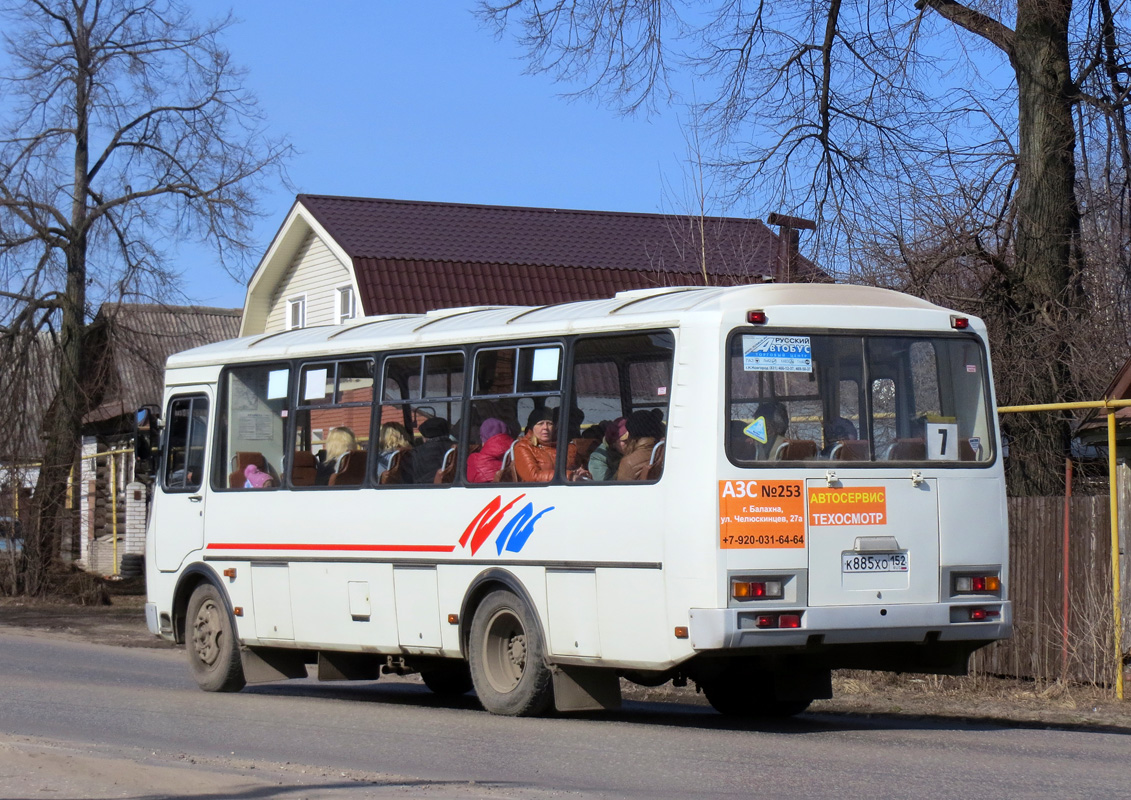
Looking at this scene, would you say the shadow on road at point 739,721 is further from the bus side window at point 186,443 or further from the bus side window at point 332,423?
the bus side window at point 186,443

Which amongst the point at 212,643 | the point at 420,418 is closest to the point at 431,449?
the point at 420,418

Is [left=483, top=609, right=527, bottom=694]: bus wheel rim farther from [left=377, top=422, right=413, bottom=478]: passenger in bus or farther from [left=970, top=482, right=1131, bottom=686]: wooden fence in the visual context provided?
[left=970, top=482, right=1131, bottom=686]: wooden fence

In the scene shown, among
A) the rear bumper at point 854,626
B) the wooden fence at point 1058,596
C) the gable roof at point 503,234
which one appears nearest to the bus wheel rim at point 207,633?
the rear bumper at point 854,626

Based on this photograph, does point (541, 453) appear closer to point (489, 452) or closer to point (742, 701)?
point (489, 452)

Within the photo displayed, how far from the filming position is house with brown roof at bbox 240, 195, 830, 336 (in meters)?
32.0

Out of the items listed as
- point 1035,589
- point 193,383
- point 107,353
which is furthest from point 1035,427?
point 107,353

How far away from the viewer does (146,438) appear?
1545 centimetres

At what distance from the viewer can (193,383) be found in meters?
15.2

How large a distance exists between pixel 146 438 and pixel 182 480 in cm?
61

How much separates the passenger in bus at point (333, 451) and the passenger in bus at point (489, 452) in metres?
1.52

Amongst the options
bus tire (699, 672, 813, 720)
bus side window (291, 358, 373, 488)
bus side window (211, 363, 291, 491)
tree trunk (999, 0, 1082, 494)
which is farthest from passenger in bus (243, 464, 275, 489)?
tree trunk (999, 0, 1082, 494)

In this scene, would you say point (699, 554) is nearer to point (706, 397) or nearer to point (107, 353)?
point (706, 397)

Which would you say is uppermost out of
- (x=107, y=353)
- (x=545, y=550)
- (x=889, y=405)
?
(x=107, y=353)

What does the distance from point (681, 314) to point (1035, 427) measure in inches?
239
